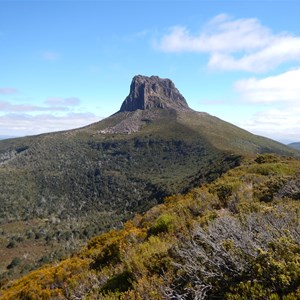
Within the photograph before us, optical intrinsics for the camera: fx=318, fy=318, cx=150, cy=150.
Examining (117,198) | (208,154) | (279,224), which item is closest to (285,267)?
(279,224)

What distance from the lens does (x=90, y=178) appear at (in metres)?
146

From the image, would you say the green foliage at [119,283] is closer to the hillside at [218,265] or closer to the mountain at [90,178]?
the hillside at [218,265]

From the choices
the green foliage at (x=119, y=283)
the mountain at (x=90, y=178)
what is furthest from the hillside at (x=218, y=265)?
the mountain at (x=90, y=178)

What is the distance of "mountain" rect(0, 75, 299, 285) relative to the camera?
9219cm

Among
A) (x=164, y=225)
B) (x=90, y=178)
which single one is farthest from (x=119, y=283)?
(x=90, y=178)

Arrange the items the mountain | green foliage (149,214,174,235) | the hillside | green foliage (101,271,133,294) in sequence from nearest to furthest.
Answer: the hillside → green foliage (101,271,133,294) → green foliage (149,214,174,235) → the mountain

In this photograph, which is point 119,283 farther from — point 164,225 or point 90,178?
point 90,178

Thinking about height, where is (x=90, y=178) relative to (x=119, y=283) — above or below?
below

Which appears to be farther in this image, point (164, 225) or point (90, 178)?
point (90, 178)

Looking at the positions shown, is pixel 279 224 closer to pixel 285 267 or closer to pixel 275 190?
pixel 285 267

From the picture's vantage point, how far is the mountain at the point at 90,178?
9219 cm

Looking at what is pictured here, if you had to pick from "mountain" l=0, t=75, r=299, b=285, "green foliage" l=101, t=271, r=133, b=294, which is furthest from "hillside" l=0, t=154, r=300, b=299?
"mountain" l=0, t=75, r=299, b=285

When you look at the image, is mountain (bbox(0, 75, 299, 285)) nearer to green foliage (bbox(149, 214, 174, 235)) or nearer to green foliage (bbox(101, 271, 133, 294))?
green foliage (bbox(149, 214, 174, 235))

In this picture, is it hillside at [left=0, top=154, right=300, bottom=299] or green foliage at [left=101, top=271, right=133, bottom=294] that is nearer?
hillside at [left=0, top=154, right=300, bottom=299]
